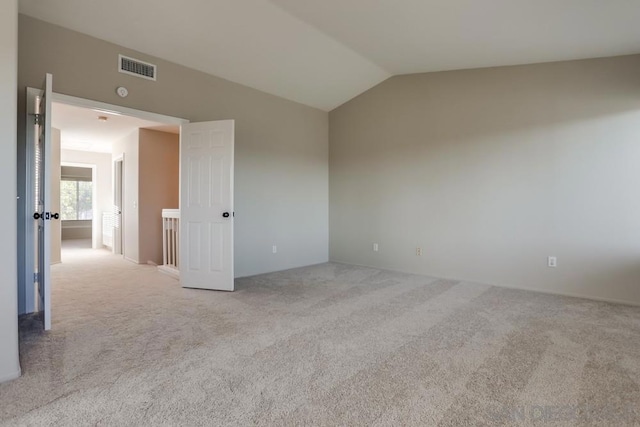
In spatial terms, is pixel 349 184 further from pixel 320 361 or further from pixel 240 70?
pixel 320 361

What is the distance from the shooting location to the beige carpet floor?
174cm

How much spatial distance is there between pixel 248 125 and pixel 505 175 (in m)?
3.55

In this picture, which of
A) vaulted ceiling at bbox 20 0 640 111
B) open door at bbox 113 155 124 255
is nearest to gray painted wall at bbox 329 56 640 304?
vaulted ceiling at bbox 20 0 640 111

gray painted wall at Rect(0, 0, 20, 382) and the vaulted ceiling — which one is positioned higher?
the vaulted ceiling

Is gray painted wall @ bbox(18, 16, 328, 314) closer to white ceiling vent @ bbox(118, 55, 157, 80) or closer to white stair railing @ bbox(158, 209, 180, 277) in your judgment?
white ceiling vent @ bbox(118, 55, 157, 80)

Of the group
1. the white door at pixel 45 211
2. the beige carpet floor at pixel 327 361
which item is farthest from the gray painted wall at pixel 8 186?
the white door at pixel 45 211

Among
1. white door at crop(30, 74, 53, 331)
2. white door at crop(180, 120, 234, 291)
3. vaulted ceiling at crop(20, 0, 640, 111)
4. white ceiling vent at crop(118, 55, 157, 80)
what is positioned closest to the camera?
white door at crop(30, 74, 53, 331)

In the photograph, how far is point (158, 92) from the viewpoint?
3.95 meters

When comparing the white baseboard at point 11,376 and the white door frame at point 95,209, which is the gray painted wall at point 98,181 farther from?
the white baseboard at point 11,376

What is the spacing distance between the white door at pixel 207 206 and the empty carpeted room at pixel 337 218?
0.10 ft

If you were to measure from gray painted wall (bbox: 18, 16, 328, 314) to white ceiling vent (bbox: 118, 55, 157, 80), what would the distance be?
53 millimetres

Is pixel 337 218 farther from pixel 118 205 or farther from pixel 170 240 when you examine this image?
pixel 118 205

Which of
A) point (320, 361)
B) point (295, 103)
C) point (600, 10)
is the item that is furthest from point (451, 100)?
point (320, 361)

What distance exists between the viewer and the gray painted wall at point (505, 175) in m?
3.71
